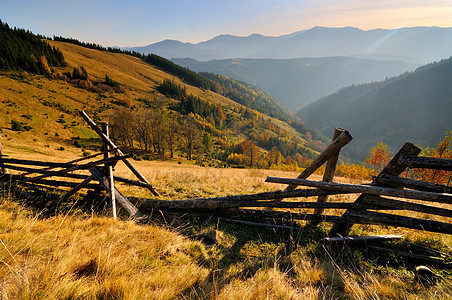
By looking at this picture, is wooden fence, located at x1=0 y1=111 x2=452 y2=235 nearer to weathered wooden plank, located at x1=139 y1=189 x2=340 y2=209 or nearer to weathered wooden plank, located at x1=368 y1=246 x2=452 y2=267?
weathered wooden plank, located at x1=139 y1=189 x2=340 y2=209

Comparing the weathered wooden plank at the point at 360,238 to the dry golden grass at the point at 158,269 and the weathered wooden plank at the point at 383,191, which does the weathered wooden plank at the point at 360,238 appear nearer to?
A: the dry golden grass at the point at 158,269

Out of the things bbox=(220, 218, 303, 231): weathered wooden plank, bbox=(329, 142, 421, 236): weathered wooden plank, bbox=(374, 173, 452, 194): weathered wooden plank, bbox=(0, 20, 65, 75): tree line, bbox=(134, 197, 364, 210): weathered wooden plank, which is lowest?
bbox=(220, 218, 303, 231): weathered wooden plank

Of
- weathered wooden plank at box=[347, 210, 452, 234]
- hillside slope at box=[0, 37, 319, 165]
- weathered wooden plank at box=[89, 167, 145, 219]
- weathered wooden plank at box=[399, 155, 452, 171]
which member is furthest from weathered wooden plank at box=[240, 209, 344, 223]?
hillside slope at box=[0, 37, 319, 165]

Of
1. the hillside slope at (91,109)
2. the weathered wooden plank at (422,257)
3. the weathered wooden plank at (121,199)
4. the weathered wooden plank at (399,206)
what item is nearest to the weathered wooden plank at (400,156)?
the weathered wooden plank at (399,206)

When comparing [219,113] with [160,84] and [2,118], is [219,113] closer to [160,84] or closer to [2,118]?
[160,84]

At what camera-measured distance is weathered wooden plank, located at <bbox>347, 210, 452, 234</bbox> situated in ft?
13.5

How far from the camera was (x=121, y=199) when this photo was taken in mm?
5312

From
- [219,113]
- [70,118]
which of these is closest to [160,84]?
[219,113]

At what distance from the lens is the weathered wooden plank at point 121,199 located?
16.6ft

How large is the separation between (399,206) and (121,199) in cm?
688

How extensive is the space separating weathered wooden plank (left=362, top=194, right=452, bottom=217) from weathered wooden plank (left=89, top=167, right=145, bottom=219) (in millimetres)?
5616

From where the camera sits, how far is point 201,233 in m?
4.52

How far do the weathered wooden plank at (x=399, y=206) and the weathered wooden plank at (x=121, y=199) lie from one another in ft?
18.4

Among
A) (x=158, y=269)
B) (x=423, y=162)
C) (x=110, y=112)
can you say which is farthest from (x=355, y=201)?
(x=110, y=112)
